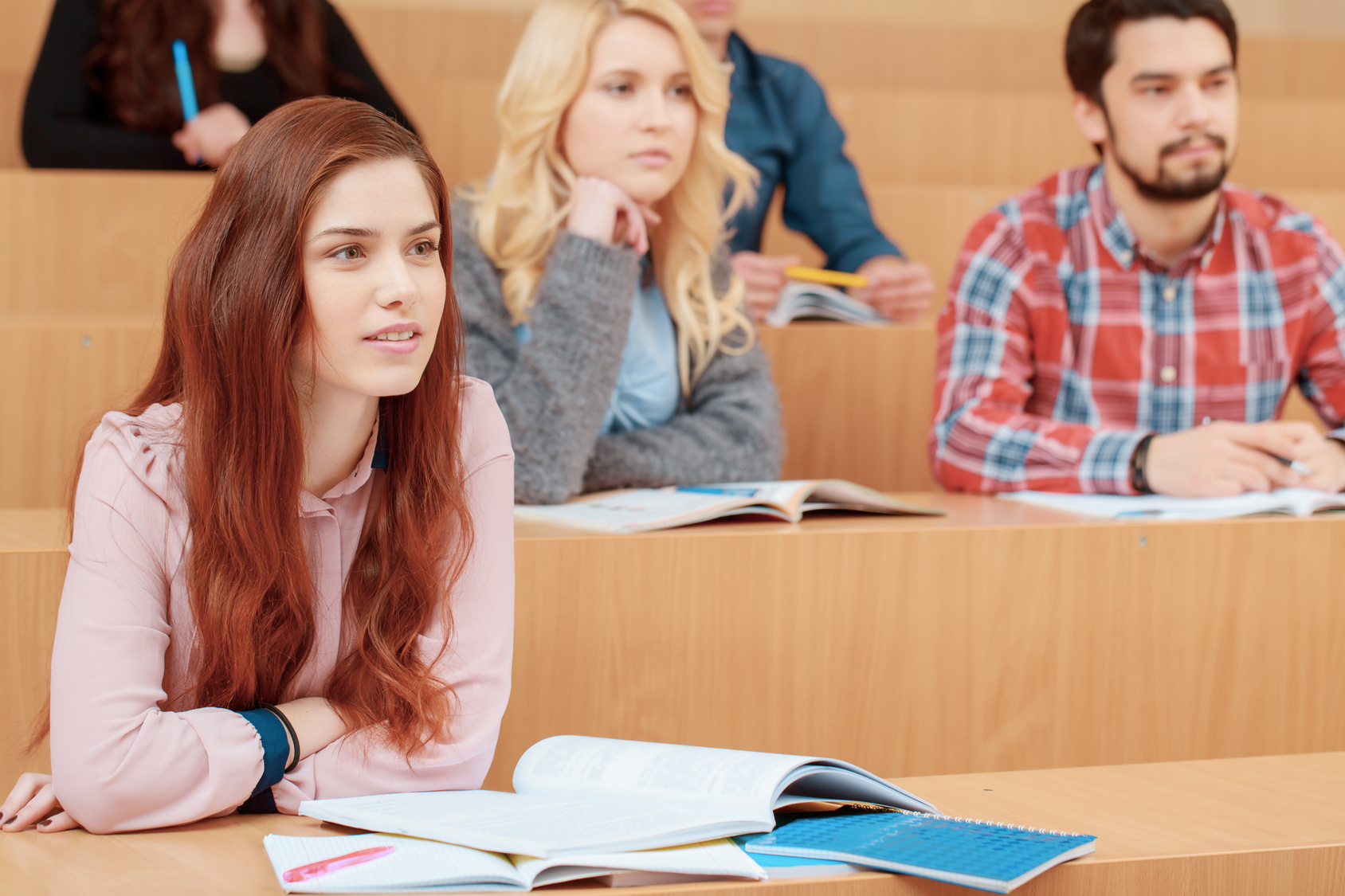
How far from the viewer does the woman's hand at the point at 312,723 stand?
85 cm

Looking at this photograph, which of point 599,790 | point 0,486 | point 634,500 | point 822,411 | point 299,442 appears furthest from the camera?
point 822,411

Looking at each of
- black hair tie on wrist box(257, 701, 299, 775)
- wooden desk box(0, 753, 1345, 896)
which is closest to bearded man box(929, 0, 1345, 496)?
wooden desk box(0, 753, 1345, 896)

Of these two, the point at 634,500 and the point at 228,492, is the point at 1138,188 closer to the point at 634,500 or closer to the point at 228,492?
the point at 634,500

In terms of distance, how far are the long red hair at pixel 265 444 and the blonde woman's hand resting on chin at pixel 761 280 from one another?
3.09 ft

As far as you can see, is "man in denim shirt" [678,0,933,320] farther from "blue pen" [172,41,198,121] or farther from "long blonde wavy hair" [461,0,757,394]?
"blue pen" [172,41,198,121]

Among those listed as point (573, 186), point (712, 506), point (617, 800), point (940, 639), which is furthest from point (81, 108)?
point (617, 800)

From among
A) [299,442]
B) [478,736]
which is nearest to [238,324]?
[299,442]

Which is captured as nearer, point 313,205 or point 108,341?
point 313,205

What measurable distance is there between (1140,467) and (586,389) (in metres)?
0.61

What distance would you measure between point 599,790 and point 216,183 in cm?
46

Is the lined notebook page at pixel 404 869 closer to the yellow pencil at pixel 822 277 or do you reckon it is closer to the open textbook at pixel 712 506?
the open textbook at pixel 712 506

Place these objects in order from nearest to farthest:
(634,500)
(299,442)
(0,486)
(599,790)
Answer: (599,790)
(299,442)
(634,500)
(0,486)

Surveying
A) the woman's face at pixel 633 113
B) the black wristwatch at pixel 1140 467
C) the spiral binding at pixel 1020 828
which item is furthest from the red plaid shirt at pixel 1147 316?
the spiral binding at pixel 1020 828

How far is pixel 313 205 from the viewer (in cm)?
85
